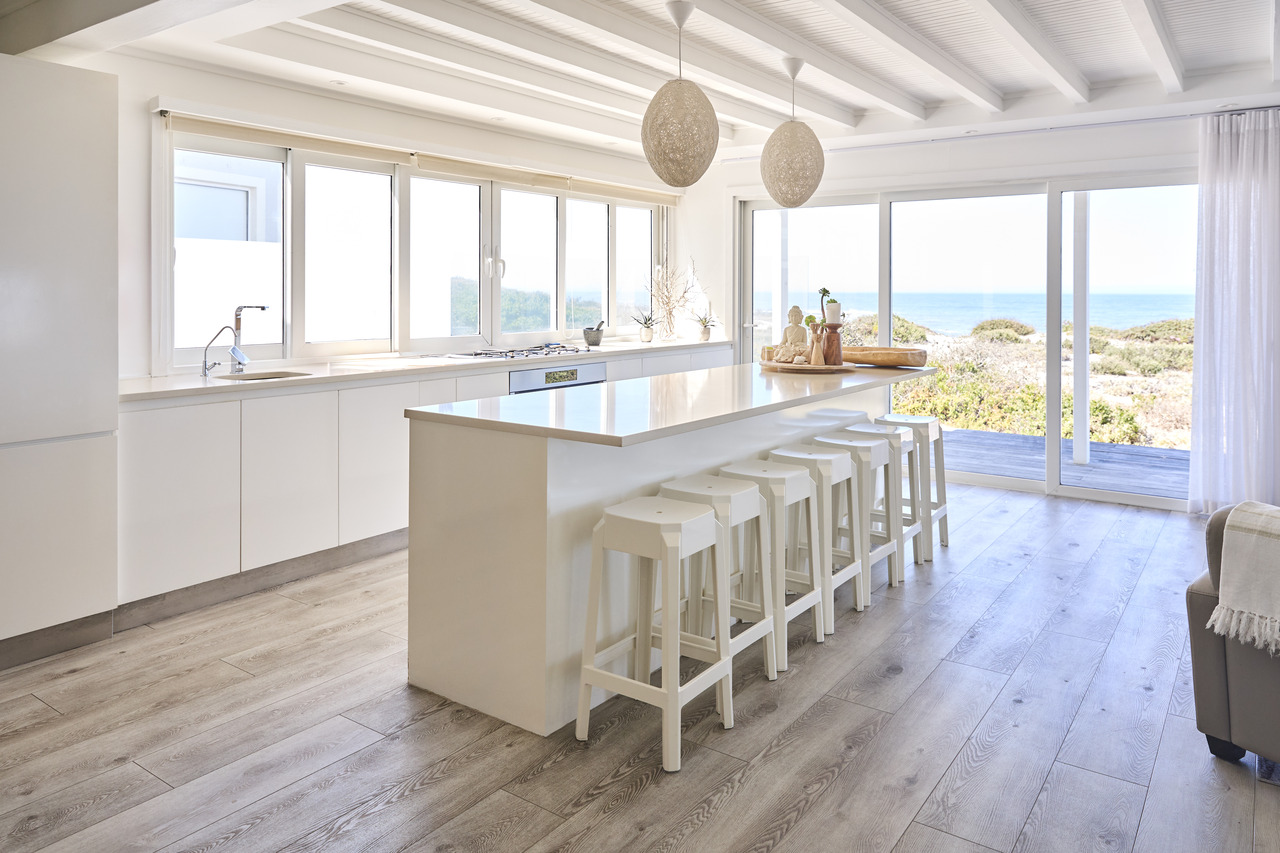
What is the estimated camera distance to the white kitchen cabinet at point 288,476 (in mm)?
3756

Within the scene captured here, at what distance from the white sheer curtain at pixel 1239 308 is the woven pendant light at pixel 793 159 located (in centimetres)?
256

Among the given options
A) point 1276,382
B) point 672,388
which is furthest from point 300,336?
point 1276,382

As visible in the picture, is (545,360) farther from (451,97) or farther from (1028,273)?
(1028,273)

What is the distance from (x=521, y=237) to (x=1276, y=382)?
4.69 metres

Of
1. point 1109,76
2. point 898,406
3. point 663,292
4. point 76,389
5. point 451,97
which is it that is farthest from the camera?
point 663,292

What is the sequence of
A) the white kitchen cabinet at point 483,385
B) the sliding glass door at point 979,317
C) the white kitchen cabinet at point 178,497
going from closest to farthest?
the white kitchen cabinet at point 178,497 < the white kitchen cabinet at point 483,385 < the sliding glass door at point 979,317

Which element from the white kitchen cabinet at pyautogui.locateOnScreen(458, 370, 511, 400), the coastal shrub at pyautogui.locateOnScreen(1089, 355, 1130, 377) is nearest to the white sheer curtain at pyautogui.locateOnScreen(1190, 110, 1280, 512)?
the coastal shrub at pyautogui.locateOnScreen(1089, 355, 1130, 377)

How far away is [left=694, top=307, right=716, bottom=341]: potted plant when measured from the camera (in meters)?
7.16

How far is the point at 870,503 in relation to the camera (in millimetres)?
3928

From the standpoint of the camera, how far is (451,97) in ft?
15.2

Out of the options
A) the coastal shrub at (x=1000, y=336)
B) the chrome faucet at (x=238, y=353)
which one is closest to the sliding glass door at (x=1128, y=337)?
the coastal shrub at (x=1000, y=336)

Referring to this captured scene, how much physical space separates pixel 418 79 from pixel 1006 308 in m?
4.09

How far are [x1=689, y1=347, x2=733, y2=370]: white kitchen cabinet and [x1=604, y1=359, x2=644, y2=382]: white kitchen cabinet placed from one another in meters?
0.70

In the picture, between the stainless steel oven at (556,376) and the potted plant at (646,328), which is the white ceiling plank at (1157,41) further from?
the potted plant at (646,328)
